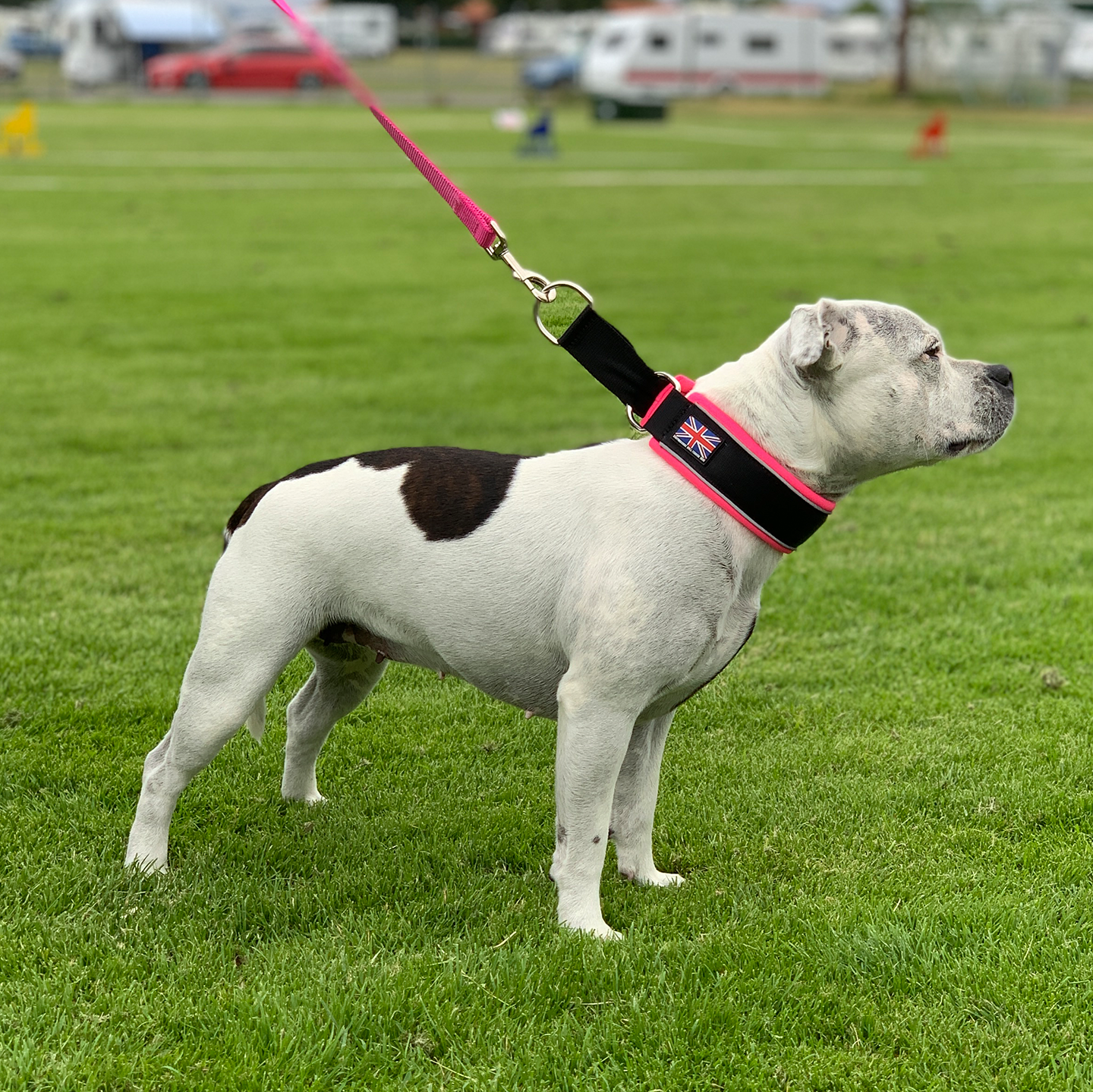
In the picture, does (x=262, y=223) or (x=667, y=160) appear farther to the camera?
(x=667, y=160)

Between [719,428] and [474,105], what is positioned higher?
[719,428]

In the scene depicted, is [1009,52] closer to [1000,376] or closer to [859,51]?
[859,51]

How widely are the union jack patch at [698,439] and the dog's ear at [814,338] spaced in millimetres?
278

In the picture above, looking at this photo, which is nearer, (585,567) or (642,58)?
(585,567)

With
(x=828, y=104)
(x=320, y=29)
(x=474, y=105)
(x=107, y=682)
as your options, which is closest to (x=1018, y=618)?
(x=107, y=682)

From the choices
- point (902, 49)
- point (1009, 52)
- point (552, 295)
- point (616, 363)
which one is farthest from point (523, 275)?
point (902, 49)

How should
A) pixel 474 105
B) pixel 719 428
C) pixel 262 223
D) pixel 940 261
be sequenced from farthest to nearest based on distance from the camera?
pixel 474 105, pixel 262 223, pixel 940 261, pixel 719 428

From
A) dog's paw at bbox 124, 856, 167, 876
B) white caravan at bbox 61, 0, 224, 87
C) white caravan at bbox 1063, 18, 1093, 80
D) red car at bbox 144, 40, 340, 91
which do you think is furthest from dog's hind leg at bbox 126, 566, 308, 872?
white caravan at bbox 1063, 18, 1093, 80

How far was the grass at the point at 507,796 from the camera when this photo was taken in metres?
3.20

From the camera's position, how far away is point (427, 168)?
160 inches

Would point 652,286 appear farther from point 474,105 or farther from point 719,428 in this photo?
point 474,105

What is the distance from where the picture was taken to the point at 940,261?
52.5ft

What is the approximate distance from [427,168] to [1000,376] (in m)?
1.81

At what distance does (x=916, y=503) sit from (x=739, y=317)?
17.1 ft
